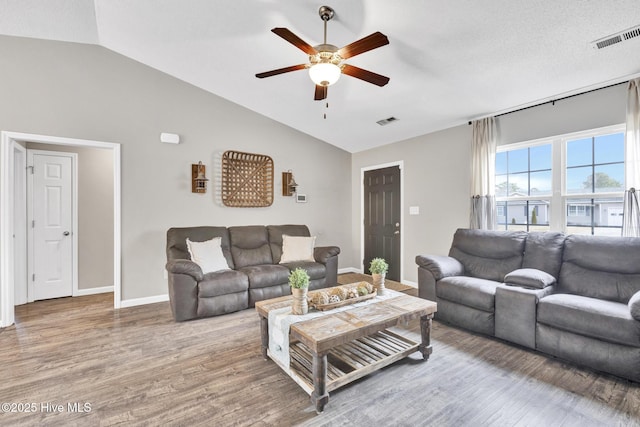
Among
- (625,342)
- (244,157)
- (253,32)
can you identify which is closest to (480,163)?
(625,342)

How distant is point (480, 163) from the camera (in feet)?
12.6

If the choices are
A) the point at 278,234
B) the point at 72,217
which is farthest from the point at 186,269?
the point at 72,217

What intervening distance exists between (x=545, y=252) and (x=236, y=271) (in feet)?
11.3

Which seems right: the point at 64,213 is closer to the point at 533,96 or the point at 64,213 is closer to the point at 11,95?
the point at 11,95

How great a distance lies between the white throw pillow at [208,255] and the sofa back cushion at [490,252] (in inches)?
118

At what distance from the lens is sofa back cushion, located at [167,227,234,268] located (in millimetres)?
3789

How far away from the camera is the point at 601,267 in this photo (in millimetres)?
2678

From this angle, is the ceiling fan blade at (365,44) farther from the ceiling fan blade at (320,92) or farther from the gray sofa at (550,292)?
the gray sofa at (550,292)

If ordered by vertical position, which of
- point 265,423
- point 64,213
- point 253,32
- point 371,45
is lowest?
point 265,423

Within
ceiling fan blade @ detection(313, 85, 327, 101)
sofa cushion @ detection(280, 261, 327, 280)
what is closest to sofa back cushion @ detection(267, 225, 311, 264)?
sofa cushion @ detection(280, 261, 327, 280)

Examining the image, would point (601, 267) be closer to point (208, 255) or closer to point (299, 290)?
point (299, 290)

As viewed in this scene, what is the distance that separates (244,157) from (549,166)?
4.10 metres

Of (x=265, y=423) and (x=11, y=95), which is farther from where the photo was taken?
(x=11, y=95)

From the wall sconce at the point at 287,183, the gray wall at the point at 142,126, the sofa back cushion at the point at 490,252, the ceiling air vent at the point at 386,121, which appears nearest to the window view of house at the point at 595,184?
the sofa back cushion at the point at 490,252
